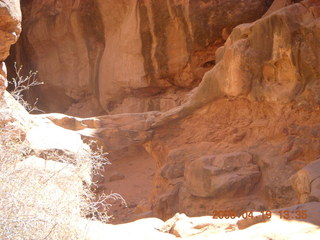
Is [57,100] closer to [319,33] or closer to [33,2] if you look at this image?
[33,2]

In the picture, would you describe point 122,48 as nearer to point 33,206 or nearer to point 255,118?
point 255,118

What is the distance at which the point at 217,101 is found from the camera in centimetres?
722

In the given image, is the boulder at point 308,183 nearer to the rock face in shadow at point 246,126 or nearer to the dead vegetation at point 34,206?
the rock face in shadow at point 246,126

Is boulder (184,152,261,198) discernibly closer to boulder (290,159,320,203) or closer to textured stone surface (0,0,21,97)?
boulder (290,159,320,203)

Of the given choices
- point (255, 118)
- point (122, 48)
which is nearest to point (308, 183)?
point (255, 118)

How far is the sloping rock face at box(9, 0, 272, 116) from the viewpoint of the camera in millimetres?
10477

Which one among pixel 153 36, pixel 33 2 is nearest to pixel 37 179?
pixel 153 36

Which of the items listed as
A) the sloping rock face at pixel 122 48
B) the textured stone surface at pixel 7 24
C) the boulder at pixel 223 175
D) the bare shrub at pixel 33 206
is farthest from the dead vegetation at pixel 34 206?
the sloping rock face at pixel 122 48

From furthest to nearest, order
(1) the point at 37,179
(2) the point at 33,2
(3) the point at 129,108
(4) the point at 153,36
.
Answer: (2) the point at 33,2, (3) the point at 129,108, (4) the point at 153,36, (1) the point at 37,179

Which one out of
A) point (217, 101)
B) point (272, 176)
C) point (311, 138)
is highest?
point (217, 101)

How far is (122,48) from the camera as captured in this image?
11.7m

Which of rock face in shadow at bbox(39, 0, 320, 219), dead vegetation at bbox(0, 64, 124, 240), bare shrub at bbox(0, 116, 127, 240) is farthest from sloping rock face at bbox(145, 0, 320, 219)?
bare shrub at bbox(0, 116, 127, 240)

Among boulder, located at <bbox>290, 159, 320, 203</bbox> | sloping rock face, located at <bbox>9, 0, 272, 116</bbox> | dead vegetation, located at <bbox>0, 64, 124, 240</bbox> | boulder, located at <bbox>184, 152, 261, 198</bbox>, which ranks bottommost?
boulder, located at <bbox>184, 152, 261, 198</bbox>

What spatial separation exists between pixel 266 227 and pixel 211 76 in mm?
4120
